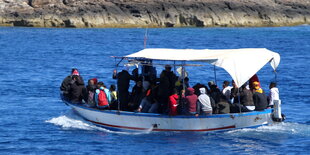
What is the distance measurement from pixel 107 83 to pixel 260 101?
1419 centimetres

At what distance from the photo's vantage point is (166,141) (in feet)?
57.0

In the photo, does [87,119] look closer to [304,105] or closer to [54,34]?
[304,105]

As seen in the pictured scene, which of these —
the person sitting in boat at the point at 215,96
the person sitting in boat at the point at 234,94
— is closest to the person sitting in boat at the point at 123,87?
the person sitting in boat at the point at 215,96

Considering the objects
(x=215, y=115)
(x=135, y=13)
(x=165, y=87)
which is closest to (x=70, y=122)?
(x=165, y=87)

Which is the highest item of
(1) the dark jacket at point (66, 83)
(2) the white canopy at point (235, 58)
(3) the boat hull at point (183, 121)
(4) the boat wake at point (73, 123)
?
(2) the white canopy at point (235, 58)

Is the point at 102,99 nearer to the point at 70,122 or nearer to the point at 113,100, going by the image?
the point at 113,100

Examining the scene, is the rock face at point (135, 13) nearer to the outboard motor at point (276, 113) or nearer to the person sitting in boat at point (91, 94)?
the person sitting in boat at point (91, 94)

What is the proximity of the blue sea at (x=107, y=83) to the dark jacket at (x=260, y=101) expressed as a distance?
0.62 m

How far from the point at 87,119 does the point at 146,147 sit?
356cm

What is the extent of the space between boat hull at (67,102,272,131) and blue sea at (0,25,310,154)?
20 cm

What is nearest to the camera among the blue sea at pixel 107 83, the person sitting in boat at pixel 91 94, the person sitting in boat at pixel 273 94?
the blue sea at pixel 107 83

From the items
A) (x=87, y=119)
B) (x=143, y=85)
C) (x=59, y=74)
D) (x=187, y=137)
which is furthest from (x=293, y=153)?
(x=59, y=74)

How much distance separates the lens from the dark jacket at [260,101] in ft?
58.4

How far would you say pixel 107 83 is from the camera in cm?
3097
